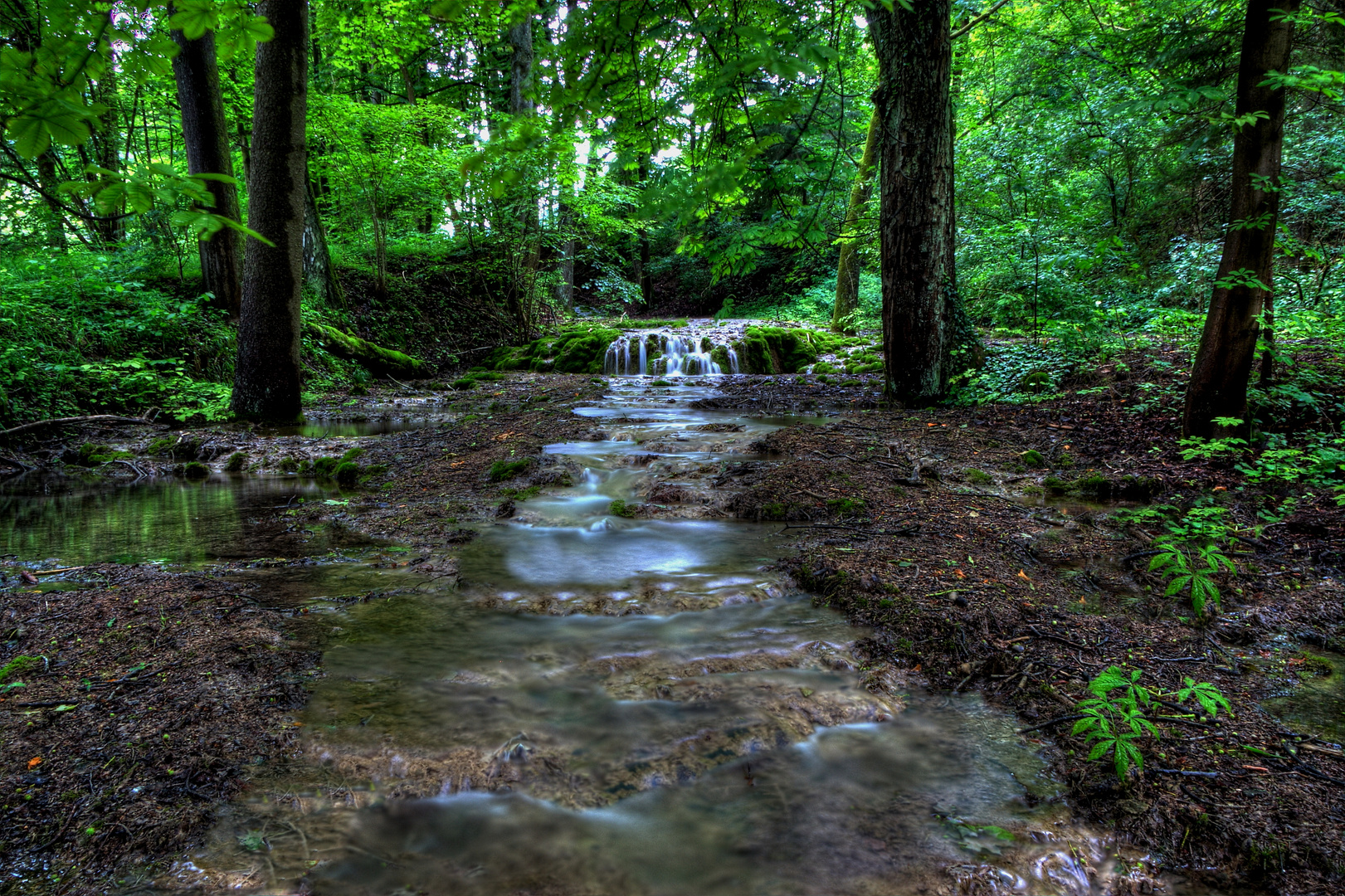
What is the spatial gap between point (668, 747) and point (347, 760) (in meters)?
1.15

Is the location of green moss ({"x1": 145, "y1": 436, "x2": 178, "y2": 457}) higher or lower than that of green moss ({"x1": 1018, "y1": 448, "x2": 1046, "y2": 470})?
higher

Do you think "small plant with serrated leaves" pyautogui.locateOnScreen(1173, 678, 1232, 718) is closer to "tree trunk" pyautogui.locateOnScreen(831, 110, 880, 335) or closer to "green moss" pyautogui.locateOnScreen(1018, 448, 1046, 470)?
"green moss" pyautogui.locateOnScreen(1018, 448, 1046, 470)

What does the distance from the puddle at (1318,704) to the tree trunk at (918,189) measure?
5383 mm

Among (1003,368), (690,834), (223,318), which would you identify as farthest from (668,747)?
(223,318)

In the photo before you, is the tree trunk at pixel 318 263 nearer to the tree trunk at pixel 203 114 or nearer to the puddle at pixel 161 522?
the tree trunk at pixel 203 114

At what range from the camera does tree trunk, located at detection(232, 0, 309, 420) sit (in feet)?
23.8

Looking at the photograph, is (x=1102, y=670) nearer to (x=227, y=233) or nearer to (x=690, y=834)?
(x=690, y=834)

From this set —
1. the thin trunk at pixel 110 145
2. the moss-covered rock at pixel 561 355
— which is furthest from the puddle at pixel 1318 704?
the thin trunk at pixel 110 145

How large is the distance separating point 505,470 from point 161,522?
8.69 feet

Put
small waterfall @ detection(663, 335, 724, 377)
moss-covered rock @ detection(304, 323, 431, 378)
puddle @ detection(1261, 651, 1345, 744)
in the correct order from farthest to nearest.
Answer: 1. small waterfall @ detection(663, 335, 724, 377)
2. moss-covered rock @ detection(304, 323, 431, 378)
3. puddle @ detection(1261, 651, 1345, 744)

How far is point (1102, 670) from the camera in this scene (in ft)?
8.39

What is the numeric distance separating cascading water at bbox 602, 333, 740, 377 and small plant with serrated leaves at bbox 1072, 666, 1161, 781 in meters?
12.2

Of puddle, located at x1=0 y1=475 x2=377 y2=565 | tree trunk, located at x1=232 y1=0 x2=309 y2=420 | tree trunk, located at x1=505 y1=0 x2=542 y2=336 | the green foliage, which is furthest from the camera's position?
tree trunk, located at x1=505 y1=0 x2=542 y2=336

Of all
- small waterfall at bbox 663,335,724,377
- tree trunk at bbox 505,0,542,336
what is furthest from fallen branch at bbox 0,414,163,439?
small waterfall at bbox 663,335,724,377
